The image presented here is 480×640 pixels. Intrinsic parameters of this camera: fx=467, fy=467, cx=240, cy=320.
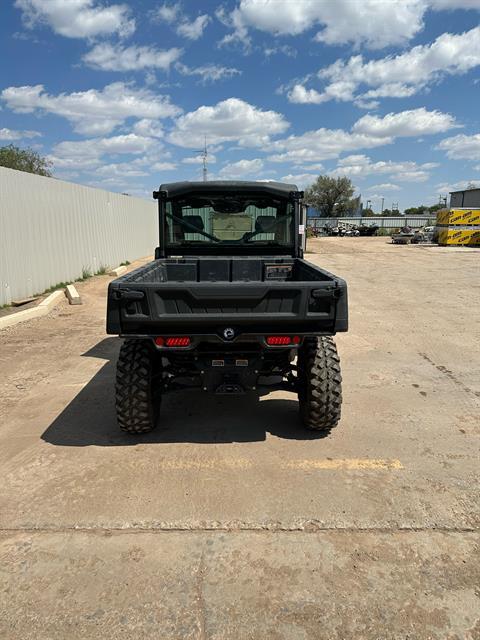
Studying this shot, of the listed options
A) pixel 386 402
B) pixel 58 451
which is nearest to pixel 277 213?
pixel 386 402

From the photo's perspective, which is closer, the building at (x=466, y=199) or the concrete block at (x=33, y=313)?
the concrete block at (x=33, y=313)

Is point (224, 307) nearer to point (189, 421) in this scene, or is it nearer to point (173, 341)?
point (173, 341)

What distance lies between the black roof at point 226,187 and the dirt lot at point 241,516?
7.12 feet

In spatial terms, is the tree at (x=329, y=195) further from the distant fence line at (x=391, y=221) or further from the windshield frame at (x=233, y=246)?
the windshield frame at (x=233, y=246)

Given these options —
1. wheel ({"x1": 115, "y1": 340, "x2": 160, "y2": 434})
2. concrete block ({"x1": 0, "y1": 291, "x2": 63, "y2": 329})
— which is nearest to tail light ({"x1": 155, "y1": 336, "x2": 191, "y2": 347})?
wheel ({"x1": 115, "y1": 340, "x2": 160, "y2": 434})

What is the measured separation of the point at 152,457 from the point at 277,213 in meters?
2.94

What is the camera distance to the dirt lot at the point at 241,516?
2.18 metres

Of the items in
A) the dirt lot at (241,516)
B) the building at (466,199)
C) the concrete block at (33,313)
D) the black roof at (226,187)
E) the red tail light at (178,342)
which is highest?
the building at (466,199)

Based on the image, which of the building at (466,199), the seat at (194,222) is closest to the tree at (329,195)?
the building at (466,199)

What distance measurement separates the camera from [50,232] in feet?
38.3

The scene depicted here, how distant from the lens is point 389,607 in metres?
2.22

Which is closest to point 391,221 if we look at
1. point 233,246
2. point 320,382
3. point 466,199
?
point 466,199

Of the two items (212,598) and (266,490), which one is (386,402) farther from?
(212,598)

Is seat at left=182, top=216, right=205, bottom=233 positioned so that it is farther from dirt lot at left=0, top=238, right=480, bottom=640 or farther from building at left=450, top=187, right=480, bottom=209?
building at left=450, top=187, right=480, bottom=209
